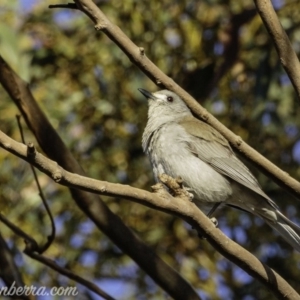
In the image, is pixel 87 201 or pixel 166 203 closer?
Answer: pixel 166 203

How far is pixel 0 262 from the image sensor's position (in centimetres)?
441

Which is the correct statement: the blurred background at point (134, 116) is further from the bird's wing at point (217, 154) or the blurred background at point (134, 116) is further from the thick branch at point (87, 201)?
the thick branch at point (87, 201)

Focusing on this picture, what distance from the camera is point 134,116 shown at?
18.6ft

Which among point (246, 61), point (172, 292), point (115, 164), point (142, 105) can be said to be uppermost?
point (246, 61)

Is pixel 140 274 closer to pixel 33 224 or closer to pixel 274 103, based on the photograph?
pixel 33 224

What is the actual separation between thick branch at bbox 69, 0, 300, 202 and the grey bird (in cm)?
67

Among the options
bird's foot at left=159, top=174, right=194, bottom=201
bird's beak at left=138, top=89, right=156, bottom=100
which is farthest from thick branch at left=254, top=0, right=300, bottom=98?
bird's beak at left=138, top=89, right=156, bottom=100

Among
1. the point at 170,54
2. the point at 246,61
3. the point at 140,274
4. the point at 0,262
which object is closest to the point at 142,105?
the point at 170,54

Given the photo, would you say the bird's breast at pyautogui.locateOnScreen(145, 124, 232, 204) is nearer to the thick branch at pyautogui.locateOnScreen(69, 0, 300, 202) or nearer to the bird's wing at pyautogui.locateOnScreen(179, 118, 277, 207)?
the bird's wing at pyautogui.locateOnScreen(179, 118, 277, 207)

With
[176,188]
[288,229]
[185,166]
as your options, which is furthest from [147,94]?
[176,188]

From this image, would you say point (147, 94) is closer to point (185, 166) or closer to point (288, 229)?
point (185, 166)

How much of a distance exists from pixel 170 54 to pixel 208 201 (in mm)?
1347

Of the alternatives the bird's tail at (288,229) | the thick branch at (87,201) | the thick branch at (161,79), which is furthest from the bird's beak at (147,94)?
the thick branch at (161,79)

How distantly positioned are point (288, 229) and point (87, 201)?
3.53 ft
